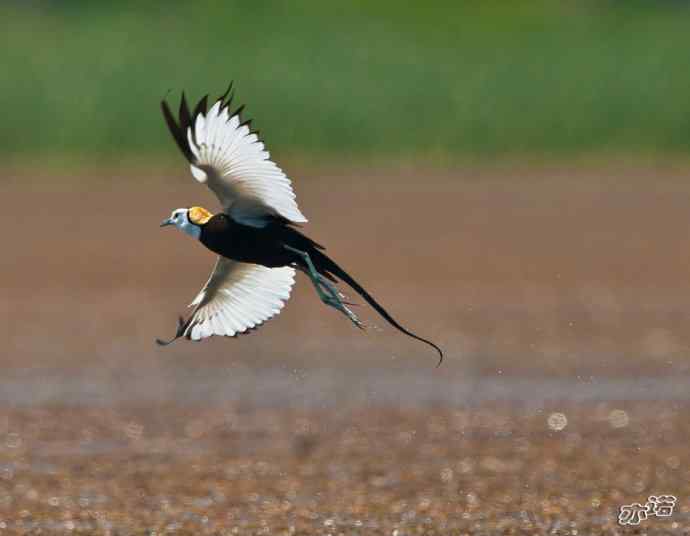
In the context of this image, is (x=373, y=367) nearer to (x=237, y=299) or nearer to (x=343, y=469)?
(x=343, y=469)

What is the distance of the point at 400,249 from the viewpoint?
1938 centimetres

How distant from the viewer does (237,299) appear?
21.1 ft

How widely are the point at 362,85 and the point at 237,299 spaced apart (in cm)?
1928

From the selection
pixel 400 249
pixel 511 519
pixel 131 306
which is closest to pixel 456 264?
pixel 400 249

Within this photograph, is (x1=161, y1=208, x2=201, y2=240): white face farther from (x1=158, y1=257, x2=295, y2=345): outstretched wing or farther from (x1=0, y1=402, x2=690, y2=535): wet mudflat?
(x1=0, y1=402, x2=690, y2=535): wet mudflat

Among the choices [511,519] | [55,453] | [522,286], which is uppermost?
[511,519]

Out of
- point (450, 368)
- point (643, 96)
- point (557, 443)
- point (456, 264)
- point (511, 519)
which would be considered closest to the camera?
point (511, 519)

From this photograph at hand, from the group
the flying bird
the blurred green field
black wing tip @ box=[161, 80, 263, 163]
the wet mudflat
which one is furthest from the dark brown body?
the blurred green field

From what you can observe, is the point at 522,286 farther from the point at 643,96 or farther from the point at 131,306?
the point at 643,96

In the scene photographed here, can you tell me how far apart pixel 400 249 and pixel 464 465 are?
8561 millimetres

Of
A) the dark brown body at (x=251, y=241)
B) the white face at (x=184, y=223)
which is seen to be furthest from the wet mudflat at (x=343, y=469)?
the white face at (x=184, y=223)

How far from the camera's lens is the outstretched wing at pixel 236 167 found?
6.21 meters

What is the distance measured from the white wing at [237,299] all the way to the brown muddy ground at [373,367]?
9.54 feet

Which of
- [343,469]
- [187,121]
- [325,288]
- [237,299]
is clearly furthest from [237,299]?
[343,469]
